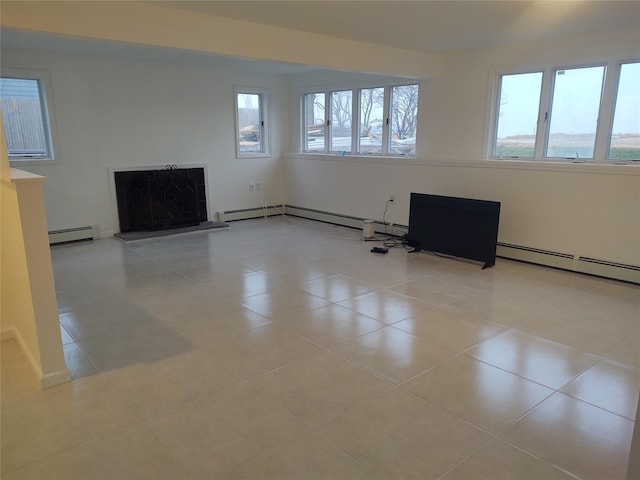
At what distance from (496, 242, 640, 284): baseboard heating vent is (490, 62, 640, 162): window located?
3.29 feet

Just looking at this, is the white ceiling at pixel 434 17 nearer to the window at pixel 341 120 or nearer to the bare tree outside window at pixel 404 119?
the bare tree outside window at pixel 404 119

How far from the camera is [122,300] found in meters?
3.83

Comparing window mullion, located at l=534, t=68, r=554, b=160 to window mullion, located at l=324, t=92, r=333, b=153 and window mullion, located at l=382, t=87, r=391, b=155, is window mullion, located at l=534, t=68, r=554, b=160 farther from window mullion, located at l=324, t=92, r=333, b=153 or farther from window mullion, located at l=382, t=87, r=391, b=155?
window mullion, located at l=324, t=92, r=333, b=153

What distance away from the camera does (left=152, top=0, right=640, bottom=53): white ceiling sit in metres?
3.50

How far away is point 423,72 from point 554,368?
3.91 metres

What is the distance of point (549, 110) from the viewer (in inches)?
189

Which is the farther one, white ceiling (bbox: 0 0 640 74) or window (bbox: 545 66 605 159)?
window (bbox: 545 66 605 159)

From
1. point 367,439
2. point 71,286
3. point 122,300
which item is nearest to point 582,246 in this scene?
point 367,439

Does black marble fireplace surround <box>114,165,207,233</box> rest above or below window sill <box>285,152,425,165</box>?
below

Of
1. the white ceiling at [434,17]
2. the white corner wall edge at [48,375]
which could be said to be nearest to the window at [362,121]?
the white ceiling at [434,17]

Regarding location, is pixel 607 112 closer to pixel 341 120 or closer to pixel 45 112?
pixel 341 120

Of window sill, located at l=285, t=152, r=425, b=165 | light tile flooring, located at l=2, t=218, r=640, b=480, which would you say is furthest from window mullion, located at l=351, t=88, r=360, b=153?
light tile flooring, located at l=2, t=218, r=640, b=480

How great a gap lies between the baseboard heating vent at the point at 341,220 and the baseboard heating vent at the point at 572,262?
1499 mm

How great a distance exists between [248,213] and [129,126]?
2.27 meters
